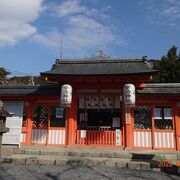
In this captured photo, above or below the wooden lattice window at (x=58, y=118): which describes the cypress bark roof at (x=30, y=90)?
above

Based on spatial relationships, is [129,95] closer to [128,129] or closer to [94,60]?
[128,129]

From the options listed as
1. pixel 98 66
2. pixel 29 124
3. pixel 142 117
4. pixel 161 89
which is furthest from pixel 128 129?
pixel 29 124

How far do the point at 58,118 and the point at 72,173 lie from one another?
20.2 ft

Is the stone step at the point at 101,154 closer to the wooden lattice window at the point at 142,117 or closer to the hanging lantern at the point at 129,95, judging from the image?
the wooden lattice window at the point at 142,117

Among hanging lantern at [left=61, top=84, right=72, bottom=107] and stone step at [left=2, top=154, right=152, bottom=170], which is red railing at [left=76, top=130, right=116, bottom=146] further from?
stone step at [left=2, top=154, right=152, bottom=170]

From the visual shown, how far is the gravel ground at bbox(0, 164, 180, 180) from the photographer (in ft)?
29.9

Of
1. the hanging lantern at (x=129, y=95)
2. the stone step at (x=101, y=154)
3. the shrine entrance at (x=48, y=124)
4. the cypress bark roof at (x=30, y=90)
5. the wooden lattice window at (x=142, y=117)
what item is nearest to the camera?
the stone step at (x=101, y=154)

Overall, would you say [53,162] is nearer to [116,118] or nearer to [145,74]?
[116,118]

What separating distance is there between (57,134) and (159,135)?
19.6 feet

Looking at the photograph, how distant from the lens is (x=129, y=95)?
13555 millimetres

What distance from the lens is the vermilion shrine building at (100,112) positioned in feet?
47.5

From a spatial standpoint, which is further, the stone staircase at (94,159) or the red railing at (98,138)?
the red railing at (98,138)

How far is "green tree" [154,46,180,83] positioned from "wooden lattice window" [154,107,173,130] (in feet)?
60.5

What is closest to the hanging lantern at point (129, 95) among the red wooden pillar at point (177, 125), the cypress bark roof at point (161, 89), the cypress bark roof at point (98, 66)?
the cypress bark roof at point (161, 89)
